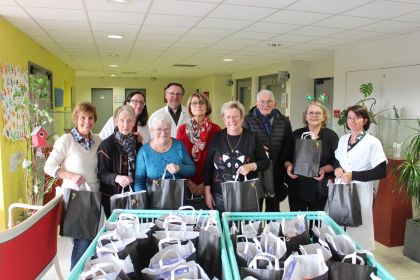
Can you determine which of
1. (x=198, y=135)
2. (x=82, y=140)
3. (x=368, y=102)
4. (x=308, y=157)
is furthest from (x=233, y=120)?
(x=368, y=102)

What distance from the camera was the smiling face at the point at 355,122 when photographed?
2559mm

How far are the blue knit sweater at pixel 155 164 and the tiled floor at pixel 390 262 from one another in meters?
1.38

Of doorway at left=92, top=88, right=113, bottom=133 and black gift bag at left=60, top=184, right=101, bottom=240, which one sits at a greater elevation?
doorway at left=92, top=88, right=113, bottom=133

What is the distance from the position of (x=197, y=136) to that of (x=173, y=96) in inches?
21.9

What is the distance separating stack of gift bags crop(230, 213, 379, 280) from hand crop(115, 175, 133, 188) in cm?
80

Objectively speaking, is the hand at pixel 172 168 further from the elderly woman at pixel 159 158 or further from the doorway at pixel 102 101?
the doorway at pixel 102 101

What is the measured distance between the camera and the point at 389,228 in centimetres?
361

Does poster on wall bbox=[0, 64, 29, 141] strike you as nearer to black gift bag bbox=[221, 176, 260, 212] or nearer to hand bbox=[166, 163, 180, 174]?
hand bbox=[166, 163, 180, 174]

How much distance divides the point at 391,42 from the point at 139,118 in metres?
3.52

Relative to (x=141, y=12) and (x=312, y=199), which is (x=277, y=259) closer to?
(x=312, y=199)

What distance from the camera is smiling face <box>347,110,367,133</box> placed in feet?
8.39

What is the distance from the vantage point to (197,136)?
8.43ft

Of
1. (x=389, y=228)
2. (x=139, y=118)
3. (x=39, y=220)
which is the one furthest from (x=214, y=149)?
(x=389, y=228)

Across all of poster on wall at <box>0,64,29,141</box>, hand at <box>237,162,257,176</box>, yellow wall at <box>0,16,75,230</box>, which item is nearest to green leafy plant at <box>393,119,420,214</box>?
hand at <box>237,162,257,176</box>
